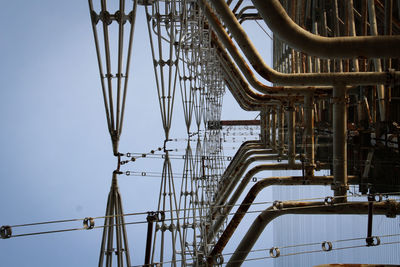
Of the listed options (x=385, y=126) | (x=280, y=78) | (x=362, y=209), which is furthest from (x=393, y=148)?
(x=280, y=78)

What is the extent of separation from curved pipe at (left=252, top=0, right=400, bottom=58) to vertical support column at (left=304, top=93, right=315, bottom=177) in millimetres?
6134

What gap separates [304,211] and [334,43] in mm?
4633

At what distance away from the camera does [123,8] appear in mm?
5164

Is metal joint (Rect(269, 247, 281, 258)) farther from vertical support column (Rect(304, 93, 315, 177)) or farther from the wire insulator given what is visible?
vertical support column (Rect(304, 93, 315, 177))

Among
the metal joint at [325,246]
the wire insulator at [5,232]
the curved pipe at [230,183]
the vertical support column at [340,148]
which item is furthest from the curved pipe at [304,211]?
the curved pipe at [230,183]

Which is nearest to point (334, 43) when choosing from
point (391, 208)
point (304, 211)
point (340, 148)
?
point (340, 148)

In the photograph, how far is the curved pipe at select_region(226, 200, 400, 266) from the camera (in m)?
8.70

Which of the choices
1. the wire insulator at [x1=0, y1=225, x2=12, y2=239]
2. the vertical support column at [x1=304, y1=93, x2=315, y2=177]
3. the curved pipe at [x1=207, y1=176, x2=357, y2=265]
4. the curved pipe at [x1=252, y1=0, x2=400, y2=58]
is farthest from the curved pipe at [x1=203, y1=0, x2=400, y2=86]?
the wire insulator at [x1=0, y1=225, x2=12, y2=239]

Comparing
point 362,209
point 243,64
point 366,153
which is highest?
point 243,64

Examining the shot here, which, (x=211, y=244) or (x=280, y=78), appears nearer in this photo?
(x=280, y=78)

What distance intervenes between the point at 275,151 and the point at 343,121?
Result: 466 inches

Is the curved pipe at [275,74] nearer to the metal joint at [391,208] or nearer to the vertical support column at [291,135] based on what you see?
→ the metal joint at [391,208]

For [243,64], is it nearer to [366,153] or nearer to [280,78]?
[280,78]

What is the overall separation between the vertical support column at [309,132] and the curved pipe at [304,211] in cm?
277
